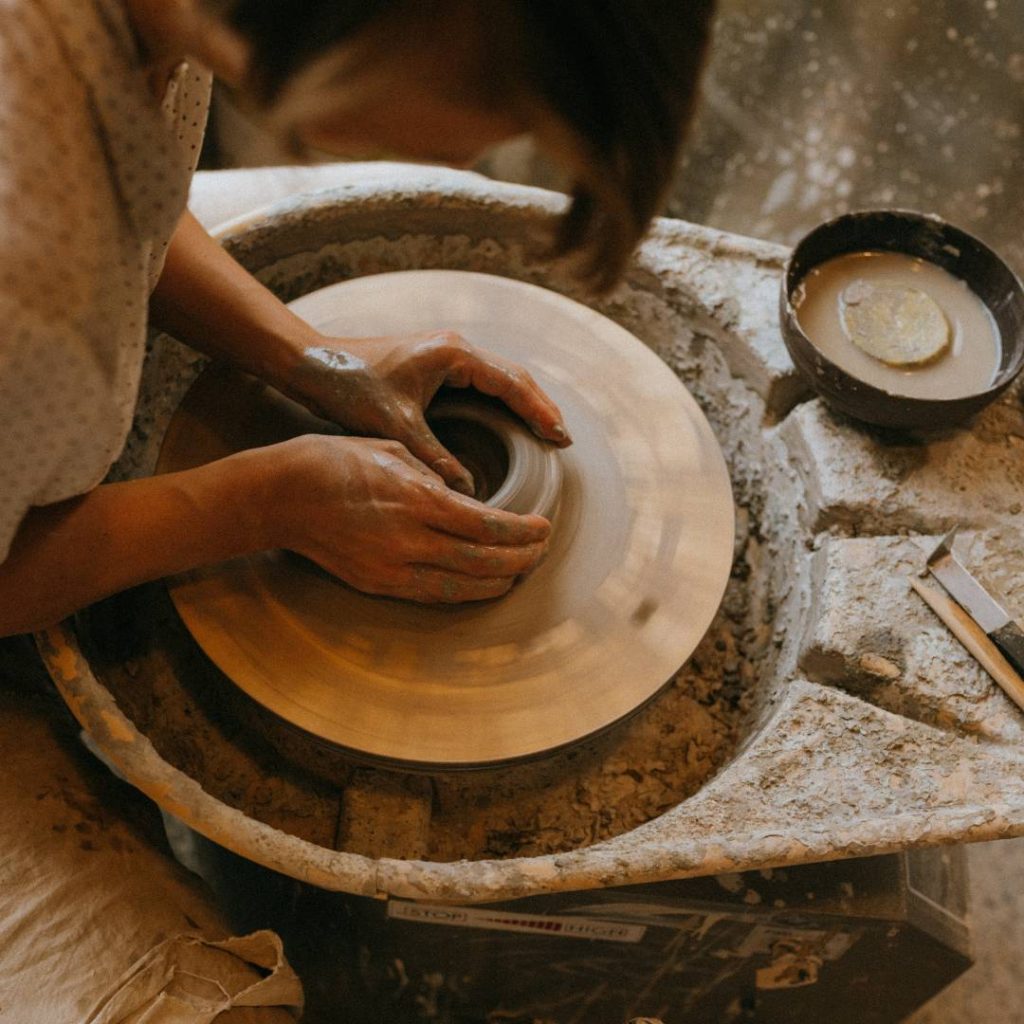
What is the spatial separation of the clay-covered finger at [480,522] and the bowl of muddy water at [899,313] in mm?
621

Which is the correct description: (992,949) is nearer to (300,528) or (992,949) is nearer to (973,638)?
(973,638)

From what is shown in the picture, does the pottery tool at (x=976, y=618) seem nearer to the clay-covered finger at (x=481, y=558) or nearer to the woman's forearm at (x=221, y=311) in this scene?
the clay-covered finger at (x=481, y=558)

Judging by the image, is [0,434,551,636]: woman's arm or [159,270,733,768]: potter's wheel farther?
[159,270,733,768]: potter's wheel

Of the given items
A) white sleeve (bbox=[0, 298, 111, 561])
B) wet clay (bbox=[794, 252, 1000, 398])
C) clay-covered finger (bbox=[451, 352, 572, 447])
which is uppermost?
white sleeve (bbox=[0, 298, 111, 561])

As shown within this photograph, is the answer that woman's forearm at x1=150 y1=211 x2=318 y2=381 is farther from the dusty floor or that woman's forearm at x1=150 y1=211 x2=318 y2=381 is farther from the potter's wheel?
the dusty floor

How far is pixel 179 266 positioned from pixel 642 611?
0.91 m

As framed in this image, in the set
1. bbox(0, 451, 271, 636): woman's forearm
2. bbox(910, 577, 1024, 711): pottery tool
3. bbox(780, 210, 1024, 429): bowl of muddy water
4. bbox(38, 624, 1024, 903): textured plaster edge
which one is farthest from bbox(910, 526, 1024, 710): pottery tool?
bbox(0, 451, 271, 636): woman's forearm

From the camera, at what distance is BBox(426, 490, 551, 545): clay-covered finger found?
1.33 metres

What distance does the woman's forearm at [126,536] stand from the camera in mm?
1167

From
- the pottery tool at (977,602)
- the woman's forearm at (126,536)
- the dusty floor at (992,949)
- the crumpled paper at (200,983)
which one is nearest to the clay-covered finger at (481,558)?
the woman's forearm at (126,536)

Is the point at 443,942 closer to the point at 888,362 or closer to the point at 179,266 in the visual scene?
the point at 179,266

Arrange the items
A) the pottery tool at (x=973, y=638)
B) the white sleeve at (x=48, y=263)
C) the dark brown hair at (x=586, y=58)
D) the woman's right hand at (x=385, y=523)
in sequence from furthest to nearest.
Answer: the pottery tool at (x=973, y=638)
the woman's right hand at (x=385, y=523)
the white sleeve at (x=48, y=263)
the dark brown hair at (x=586, y=58)

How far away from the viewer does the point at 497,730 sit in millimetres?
1417

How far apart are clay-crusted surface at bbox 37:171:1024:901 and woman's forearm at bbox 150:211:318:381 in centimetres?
29
